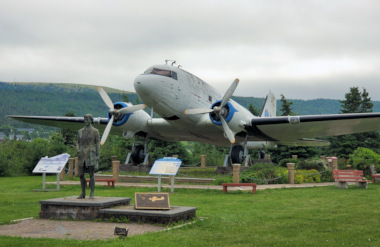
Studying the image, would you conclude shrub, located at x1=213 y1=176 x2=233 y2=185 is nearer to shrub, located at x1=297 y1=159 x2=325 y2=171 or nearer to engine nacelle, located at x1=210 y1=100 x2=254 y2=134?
engine nacelle, located at x1=210 y1=100 x2=254 y2=134

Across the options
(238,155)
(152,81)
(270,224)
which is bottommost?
(270,224)

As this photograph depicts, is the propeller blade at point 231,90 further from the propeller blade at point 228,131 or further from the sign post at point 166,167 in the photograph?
the sign post at point 166,167

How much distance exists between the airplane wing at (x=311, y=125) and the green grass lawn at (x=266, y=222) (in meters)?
6.44

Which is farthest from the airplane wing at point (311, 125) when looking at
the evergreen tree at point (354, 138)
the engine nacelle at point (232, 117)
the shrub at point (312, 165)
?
the evergreen tree at point (354, 138)

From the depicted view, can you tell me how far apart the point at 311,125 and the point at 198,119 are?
665 centimetres

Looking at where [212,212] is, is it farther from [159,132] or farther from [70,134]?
[70,134]

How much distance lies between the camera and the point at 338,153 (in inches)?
1538

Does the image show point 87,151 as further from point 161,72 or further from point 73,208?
point 161,72

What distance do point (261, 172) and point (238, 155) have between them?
2.50 meters

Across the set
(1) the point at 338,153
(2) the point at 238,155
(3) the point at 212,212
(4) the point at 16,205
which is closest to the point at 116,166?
(2) the point at 238,155

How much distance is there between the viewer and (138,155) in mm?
26094


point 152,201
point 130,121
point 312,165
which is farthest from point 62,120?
point 152,201

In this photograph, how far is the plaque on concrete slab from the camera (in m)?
9.23

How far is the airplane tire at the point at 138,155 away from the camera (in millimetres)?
26047
